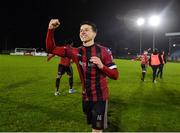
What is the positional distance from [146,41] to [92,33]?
310ft

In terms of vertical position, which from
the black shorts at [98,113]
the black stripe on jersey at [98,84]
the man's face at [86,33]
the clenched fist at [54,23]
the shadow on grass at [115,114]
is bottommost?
the shadow on grass at [115,114]

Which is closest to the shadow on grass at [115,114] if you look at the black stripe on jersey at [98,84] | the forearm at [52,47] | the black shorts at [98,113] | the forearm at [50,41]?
the black shorts at [98,113]

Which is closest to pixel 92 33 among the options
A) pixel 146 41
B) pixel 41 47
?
pixel 41 47

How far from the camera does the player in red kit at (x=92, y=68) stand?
191 inches

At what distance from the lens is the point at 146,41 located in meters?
97.4

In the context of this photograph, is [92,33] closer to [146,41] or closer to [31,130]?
[31,130]

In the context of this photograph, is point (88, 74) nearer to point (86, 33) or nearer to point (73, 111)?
point (86, 33)

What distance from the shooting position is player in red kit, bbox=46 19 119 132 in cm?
485

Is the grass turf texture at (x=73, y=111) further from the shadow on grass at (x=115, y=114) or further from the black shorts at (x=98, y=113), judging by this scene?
the black shorts at (x=98, y=113)

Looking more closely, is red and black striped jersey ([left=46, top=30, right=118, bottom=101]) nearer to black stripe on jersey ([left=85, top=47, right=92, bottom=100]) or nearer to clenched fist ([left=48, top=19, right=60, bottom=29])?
black stripe on jersey ([left=85, top=47, right=92, bottom=100])

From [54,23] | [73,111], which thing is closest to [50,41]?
[54,23]

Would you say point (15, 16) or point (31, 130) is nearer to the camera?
point (31, 130)

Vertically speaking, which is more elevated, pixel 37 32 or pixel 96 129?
pixel 37 32

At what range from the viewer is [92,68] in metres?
4.92
